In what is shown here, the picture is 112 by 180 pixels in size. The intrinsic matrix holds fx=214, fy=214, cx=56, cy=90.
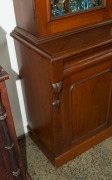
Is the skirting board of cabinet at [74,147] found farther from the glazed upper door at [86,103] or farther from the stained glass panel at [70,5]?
the stained glass panel at [70,5]

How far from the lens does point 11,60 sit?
1.37m

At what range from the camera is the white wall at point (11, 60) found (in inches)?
47.9

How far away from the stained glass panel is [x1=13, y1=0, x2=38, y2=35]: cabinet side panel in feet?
0.37

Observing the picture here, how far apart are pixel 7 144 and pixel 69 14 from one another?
0.73 meters

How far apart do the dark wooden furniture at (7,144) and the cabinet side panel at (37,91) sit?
0.29 m

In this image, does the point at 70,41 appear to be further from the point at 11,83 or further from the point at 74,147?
the point at 74,147

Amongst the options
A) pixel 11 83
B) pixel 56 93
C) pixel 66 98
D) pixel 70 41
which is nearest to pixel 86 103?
pixel 66 98

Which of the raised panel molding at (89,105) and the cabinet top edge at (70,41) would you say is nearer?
the cabinet top edge at (70,41)

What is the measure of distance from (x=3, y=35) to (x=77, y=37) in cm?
44

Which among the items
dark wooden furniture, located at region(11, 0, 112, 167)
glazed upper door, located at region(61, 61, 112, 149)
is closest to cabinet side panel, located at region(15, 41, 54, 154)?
dark wooden furniture, located at region(11, 0, 112, 167)

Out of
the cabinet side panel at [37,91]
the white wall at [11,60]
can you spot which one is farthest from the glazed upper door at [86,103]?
the white wall at [11,60]

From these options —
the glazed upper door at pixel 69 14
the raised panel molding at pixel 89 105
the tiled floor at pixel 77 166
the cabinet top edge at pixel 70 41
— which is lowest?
the tiled floor at pixel 77 166

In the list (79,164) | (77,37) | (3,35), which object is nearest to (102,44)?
(77,37)

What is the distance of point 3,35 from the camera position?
1259 mm
